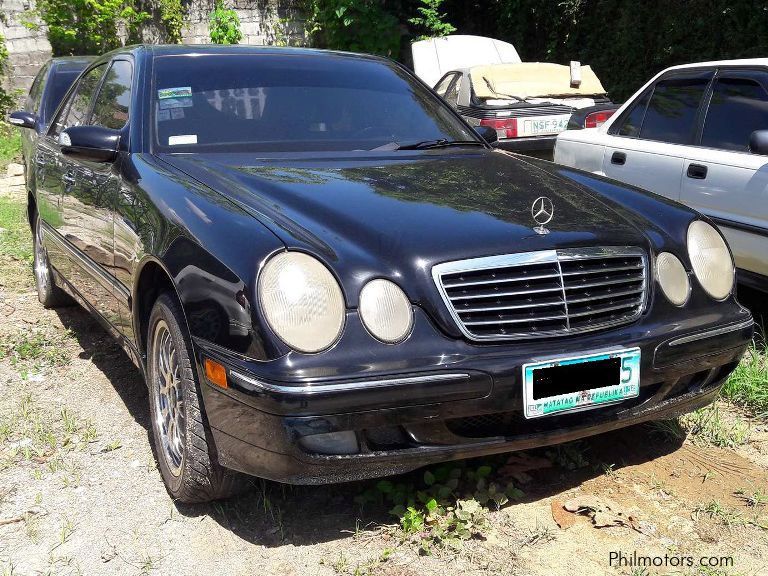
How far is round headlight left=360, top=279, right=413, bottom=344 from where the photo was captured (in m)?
2.36

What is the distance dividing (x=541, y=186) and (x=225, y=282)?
1.36m

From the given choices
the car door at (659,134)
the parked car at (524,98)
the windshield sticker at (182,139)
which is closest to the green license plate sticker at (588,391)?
the windshield sticker at (182,139)

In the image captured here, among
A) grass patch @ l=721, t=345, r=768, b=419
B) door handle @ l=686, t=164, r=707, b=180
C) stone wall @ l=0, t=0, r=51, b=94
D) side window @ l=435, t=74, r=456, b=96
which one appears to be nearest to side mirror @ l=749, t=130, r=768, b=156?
door handle @ l=686, t=164, r=707, b=180

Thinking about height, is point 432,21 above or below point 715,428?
above

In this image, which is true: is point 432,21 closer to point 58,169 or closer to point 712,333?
point 58,169

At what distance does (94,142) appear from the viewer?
3414 millimetres

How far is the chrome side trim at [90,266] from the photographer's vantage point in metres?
3.31

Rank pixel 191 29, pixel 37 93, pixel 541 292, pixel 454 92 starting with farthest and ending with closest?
pixel 191 29 < pixel 454 92 < pixel 37 93 < pixel 541 292

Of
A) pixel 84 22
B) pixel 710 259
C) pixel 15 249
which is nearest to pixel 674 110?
pixel 710 259

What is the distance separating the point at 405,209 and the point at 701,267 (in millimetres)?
1093

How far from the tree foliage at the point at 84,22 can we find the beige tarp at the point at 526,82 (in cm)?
739

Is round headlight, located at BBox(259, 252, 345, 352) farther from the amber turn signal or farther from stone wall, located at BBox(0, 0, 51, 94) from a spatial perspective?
stone wall, located at BBox(0, 0, 51, 94)

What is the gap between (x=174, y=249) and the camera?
2.72 meters

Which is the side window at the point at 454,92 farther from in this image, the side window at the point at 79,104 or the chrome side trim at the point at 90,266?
the chrome side trim at the point at 90,266
